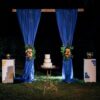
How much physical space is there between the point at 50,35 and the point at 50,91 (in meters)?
6.26

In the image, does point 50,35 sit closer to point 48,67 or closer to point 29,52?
point 29,52

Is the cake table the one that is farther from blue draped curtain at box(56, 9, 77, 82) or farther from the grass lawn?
blue draped curtain at box(56, 9, 77, 82)

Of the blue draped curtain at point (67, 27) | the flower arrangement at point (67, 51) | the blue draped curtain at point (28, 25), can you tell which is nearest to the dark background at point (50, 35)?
the blue draped curtain at point (67, 27)

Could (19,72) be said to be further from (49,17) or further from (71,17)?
(71,17)

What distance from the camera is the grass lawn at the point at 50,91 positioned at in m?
10.0

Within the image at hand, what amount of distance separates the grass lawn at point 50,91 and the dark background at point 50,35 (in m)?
3.75

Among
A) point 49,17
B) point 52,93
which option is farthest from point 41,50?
point 52,93

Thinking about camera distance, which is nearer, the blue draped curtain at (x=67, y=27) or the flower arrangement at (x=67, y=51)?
the flower arrangement at (x=67, y=51)

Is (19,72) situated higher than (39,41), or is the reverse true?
(39,41)

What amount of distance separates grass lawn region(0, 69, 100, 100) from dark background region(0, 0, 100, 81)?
3754 mm

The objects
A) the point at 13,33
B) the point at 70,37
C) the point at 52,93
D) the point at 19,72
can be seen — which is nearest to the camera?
the point at 52,93

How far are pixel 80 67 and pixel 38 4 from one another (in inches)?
137

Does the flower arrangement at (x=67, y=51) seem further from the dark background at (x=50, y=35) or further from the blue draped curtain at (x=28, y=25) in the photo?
the dark background at (x=50, y=35)

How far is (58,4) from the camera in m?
16.1
